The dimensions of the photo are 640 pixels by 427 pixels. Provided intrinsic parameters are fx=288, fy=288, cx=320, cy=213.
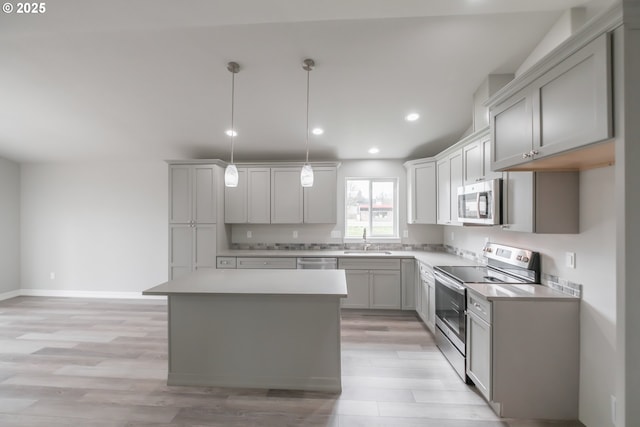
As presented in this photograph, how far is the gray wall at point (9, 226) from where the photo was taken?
5113 mm

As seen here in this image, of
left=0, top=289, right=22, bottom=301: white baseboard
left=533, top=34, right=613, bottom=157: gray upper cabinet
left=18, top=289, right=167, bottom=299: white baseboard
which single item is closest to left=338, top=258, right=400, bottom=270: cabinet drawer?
left=533, top=34, right=613, bottom=157: gray upper cabinet

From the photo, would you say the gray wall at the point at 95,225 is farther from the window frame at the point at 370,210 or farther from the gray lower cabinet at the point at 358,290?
the gray lower cabinet at the point at 358,290

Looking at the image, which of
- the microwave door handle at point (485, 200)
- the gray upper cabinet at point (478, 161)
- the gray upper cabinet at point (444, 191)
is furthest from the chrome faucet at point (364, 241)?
the microwave door handle at point (485, 200)

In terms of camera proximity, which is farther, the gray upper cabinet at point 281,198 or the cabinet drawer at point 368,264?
the gray upper cabinet at point 281,198

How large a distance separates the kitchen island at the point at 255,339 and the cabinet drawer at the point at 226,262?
6.16 feet

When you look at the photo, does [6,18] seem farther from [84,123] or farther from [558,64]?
[558,64]

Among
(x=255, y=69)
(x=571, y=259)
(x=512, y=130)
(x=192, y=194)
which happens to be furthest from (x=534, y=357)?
(x=192, y=194)

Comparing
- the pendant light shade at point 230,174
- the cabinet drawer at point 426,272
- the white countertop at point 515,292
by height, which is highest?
the pendant light shade at point 230,174

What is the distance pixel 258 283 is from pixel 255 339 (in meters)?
0.48

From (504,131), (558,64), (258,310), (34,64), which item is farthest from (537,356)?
(34,64)

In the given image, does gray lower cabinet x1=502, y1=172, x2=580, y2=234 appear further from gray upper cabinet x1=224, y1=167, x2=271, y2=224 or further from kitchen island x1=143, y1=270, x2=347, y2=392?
gray upper cabinet x1=224, y1=167, x2=271, y2=224

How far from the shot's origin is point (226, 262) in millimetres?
4477

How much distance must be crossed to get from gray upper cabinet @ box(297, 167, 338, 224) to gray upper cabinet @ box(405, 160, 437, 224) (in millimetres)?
1209

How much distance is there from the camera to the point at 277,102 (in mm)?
3518
